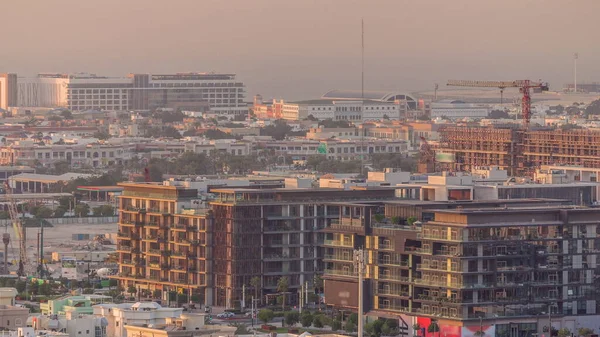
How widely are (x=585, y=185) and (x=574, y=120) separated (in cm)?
9798

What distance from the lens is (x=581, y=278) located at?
66.7m

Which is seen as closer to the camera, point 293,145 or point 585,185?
point 585,185

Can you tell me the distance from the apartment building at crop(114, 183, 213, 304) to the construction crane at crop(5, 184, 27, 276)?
17.3 feet

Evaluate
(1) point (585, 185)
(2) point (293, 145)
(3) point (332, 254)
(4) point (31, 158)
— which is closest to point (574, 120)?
A: (2) point (293, 145)

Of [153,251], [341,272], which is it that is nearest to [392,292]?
[341,272]

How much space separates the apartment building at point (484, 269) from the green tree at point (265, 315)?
3.11 meters

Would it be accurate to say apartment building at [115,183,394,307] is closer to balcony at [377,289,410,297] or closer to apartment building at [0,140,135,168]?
balcony at [377,289,410,297]

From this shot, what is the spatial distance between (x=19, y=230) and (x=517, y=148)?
2733 cm

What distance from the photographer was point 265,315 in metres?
70.7

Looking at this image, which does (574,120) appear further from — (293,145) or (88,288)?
(88,288)

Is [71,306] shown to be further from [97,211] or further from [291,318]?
[97,211]

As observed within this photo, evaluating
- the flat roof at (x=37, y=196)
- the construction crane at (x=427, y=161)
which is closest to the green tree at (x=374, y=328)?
the construction crane at (x=427, y=161)

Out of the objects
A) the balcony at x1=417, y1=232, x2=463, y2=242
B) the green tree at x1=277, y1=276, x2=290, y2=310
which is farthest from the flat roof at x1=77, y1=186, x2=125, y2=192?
the balcony at x1=417, y1=232, x2=463, y2=242

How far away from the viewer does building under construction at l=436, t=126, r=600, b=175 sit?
114 metres
